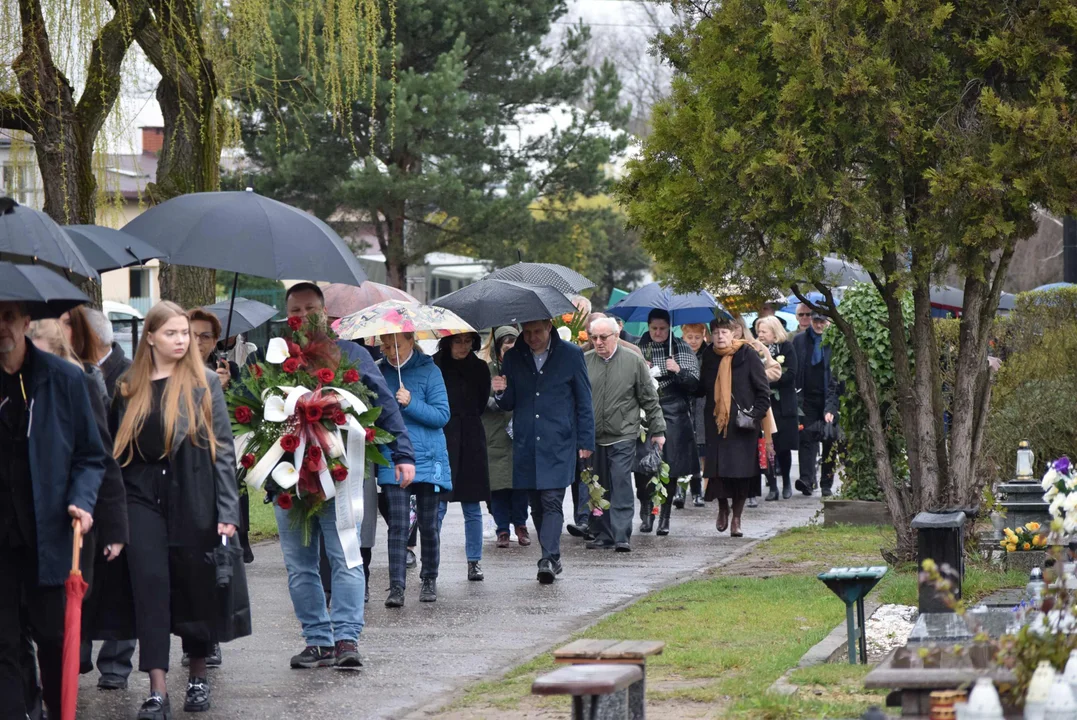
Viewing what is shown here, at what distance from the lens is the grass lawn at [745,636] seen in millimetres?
7020

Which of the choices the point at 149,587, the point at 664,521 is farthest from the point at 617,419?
the point at 149,587

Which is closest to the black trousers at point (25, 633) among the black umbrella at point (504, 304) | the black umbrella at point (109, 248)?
the black umbrella at point (109, 248)

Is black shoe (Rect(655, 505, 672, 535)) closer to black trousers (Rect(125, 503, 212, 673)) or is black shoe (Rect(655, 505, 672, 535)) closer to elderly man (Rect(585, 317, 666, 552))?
elderly man (Rect(585, 317, 666, 552))

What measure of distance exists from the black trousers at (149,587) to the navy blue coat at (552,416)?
504cm

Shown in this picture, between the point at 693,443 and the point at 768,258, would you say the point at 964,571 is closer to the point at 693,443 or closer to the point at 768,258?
the point at 768,258

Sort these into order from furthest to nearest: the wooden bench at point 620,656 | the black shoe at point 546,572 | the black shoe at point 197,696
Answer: the black shoe at point 546,572
the black shoe at point 197,696
the wooden bench at point 620,656

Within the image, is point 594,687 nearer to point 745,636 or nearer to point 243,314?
point 745,636

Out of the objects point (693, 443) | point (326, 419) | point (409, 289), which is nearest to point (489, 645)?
point (326, 419)

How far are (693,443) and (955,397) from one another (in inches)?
182

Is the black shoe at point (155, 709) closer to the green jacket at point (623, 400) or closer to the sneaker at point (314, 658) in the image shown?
the sneaker at point (314, 658)

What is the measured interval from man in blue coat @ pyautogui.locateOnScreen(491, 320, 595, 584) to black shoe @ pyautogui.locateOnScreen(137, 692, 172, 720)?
16.2ft

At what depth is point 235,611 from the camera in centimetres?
714

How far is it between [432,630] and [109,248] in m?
2.96

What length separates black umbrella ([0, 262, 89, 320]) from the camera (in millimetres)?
5746
